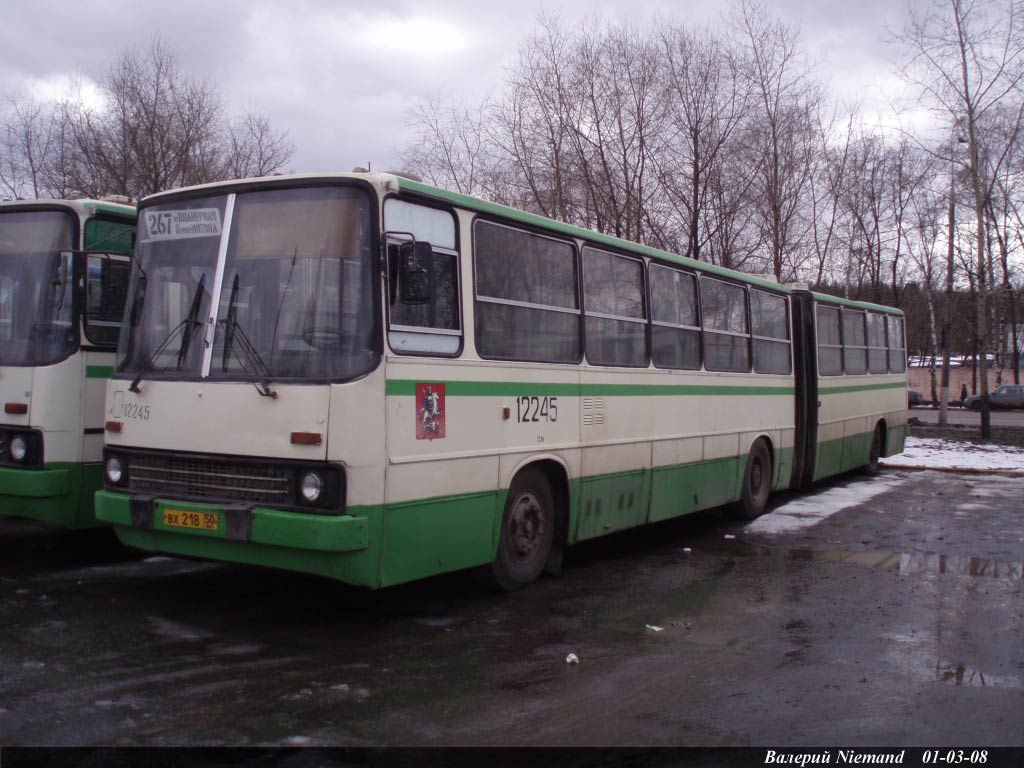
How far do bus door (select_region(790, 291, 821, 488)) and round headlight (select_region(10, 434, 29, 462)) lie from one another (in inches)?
377

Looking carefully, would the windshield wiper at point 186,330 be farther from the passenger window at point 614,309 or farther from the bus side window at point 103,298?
the passenger window at point 614,309

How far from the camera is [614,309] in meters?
9.05

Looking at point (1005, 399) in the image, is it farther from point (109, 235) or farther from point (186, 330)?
point (186, 330)

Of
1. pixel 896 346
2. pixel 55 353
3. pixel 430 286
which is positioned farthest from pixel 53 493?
pixel 896 346

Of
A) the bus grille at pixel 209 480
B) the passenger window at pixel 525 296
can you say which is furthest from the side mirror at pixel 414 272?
the bus grille at pixel 209 480

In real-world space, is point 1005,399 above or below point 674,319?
below

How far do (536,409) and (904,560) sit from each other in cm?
412

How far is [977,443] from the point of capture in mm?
22719

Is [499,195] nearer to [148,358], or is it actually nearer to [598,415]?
[598,415]

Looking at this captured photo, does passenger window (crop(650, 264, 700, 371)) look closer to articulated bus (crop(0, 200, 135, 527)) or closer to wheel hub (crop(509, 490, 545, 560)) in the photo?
wheel hub (crop(509, 490, 545, 560))

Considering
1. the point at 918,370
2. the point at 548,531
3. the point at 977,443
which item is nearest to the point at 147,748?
the point at 548,531

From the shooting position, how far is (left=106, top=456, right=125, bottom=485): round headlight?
6.87 metres

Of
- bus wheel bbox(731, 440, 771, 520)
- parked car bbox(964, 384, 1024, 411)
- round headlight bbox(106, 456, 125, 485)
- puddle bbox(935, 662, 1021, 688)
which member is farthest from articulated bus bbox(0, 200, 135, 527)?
parked car bbox(964, 384, 1024, 411)

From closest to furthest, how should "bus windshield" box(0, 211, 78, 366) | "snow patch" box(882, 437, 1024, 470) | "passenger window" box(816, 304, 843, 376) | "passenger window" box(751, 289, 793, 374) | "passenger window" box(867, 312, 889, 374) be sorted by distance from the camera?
1. "bus windshield" box(0, 211, 78, 366)
2. "passenger window" box(751, 289, 793, 374)
3. "passenger window" box(816, 304, 843, 376)
4. "passenger window" box(867, 312, 889, 374)
5. "snow patch" box(882, 437, 1024, 470)
